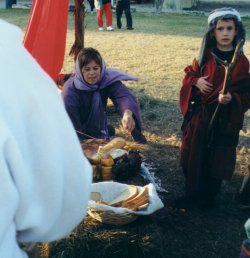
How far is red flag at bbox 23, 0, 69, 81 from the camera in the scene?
16.1 ft

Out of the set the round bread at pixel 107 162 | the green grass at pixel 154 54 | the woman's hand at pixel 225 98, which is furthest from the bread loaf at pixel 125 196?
the green grass at pixel 154 54

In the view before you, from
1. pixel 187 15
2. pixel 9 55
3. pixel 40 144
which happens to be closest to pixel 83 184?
pixel 40 144

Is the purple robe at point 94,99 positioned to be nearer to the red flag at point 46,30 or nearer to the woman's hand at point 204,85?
the red flag at point 46,30

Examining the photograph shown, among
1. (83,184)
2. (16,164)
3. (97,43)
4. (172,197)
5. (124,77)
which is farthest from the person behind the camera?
(97,43)

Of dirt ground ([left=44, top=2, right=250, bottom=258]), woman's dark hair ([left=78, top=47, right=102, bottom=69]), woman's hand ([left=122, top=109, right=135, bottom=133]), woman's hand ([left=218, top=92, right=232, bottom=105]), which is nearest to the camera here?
dirt ground ([left=44, top=2, right=250, bottom=258])

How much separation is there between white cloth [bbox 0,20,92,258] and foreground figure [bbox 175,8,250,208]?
93.0 inches

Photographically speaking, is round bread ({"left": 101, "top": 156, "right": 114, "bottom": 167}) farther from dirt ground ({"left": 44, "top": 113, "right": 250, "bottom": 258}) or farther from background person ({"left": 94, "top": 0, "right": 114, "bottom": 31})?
background person ({"left": 94, "top": 0, "right": 114, "bottom": 31})

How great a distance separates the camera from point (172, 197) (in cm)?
409

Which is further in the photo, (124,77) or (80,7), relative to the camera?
(80,7)

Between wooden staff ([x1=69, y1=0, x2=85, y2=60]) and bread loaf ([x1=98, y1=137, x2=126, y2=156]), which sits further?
wooden staff ([x1=69, y1=0, x2=85, y2=60])

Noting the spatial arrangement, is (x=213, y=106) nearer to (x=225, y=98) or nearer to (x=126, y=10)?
(x=225, y=98)

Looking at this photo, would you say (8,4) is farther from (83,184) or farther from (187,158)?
(83,184)

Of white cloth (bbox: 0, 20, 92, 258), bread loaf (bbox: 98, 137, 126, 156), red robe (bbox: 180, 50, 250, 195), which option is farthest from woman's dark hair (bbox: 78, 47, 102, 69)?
white cloth (bbox: 0, 20, 92, 258)

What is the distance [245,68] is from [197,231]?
4.13 feet
